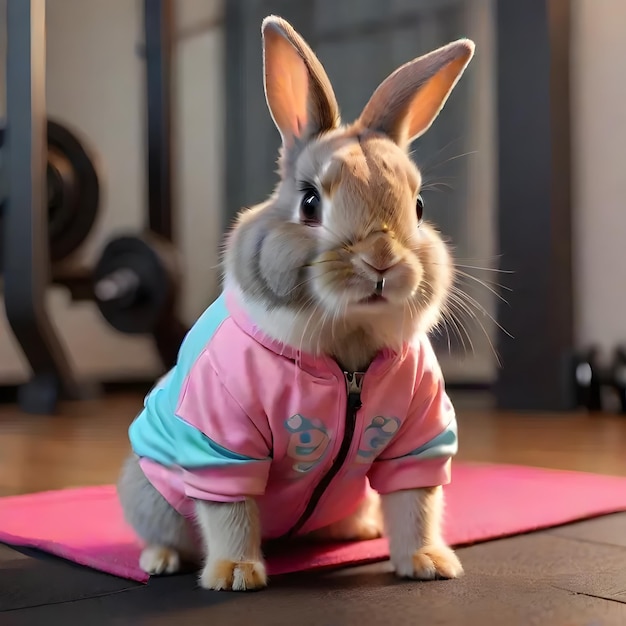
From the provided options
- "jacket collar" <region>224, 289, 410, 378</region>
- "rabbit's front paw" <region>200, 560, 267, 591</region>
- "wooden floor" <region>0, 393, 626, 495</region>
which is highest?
"jacket collar" <region>224, 289, 410, 378</region>

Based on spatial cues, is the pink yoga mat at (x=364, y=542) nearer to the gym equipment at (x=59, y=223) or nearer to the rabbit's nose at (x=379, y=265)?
the rabbit's nose at (x=379, y=265)

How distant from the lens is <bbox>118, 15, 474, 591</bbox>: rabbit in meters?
0.82

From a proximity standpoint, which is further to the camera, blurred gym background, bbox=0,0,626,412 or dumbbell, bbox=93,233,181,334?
dumbbell, bbox=93,233,181,334

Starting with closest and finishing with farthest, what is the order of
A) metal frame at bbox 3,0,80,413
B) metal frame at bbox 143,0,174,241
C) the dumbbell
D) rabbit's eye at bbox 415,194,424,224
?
rabbit's eye at bbox 415,194,424,224 < metal frame at bbox 3,0,80,413 < the dumbbell < metal frame at bbox 143,0,174,241

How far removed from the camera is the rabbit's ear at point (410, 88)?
915 millimetres

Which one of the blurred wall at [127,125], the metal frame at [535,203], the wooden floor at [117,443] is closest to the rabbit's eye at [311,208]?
the wooden floor at [117,443]

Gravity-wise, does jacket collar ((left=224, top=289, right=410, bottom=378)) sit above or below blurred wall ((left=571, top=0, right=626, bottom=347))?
below

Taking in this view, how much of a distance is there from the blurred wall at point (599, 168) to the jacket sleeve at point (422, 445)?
6.36ft

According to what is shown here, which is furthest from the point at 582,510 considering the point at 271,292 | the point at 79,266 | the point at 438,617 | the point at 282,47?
the point at 79,266

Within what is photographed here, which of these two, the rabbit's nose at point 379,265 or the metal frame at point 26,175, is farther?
the metal frame at point 26,175

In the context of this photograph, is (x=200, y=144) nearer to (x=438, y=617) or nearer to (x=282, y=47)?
(x=282, y=47)

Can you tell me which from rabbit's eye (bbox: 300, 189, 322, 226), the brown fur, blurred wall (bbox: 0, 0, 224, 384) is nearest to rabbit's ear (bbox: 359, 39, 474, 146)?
the brown fur

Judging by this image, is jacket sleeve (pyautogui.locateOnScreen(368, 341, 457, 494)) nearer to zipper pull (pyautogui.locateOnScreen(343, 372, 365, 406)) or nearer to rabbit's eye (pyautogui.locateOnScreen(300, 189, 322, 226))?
zipper pull (pyautogui.locateOnScreen(343, 372, 365, 406))

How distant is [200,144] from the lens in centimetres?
359
